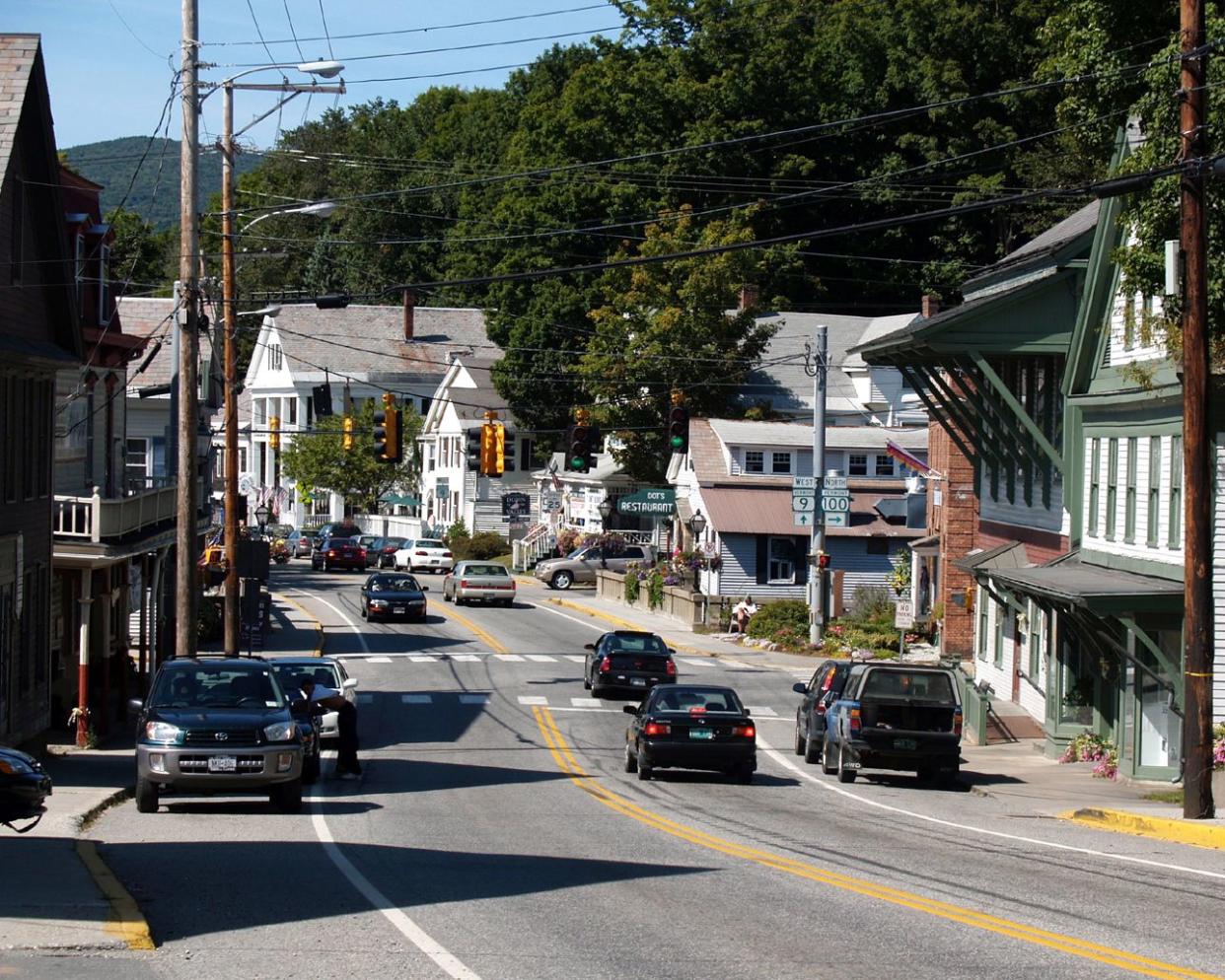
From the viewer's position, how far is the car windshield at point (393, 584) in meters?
58.8

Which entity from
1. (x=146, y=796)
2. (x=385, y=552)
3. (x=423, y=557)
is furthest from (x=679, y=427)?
(x=385, y=552)

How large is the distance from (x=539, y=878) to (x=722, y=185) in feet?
250

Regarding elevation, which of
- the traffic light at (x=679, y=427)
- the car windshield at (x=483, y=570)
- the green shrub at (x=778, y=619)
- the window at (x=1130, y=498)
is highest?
the traffic light at (x=679, y=427)

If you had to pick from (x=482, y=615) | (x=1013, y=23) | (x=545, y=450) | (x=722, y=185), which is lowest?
(x=482, y=615)

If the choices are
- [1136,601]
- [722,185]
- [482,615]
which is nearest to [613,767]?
[1136,601]

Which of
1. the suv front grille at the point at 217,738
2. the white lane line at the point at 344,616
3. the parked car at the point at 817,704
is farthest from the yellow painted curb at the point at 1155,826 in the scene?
the white lane line at the point at 344,616

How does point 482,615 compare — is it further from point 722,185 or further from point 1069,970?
point 1069,970

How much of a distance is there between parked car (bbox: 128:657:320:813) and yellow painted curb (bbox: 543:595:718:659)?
31.0 m

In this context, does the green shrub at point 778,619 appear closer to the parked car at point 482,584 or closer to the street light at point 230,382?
the parked car at point 482,584

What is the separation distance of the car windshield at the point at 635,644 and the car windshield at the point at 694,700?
12744 millimetres

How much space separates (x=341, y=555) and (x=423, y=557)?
4.18 meters

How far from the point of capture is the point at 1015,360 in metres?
38.0

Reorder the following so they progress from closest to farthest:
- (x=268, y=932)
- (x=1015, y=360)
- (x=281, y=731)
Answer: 1. (x=268, y=932)
2. (x=281, y=731)
3. (x=1015, y=360)

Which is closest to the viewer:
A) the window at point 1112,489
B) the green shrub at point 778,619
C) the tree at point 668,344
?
the window at point 1112,489
